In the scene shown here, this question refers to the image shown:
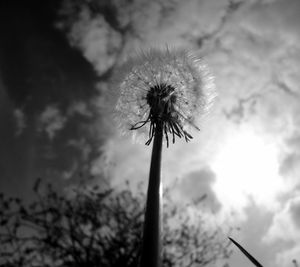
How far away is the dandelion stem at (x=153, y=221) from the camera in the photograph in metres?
3.71

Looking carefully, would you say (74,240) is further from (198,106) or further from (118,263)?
(198,106)

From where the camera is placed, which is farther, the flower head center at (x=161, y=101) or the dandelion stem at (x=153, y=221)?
the flower head center at (x=161, y=101)

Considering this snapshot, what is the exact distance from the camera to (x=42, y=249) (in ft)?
32.2

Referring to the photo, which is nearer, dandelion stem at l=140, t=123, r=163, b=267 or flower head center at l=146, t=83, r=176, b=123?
dandelion stem at l=140, t=123, r=163, b=267

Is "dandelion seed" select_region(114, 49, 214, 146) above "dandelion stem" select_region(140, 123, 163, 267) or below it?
above

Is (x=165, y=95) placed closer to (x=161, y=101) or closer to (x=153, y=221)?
(x=161, y=101)

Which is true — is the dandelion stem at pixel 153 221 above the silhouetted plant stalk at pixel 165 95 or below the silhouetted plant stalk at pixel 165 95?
below

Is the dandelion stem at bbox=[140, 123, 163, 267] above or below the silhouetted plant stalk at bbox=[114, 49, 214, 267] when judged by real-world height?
below

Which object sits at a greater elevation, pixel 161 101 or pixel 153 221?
pixel 161 101

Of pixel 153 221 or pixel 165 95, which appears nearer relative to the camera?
pixel 153 221

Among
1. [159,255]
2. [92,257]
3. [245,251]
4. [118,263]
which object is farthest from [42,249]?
[245,251]

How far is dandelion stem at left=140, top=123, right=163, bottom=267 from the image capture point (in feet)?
12.2

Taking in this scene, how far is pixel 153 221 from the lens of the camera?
4141mm

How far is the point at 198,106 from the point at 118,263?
6.03 metres
